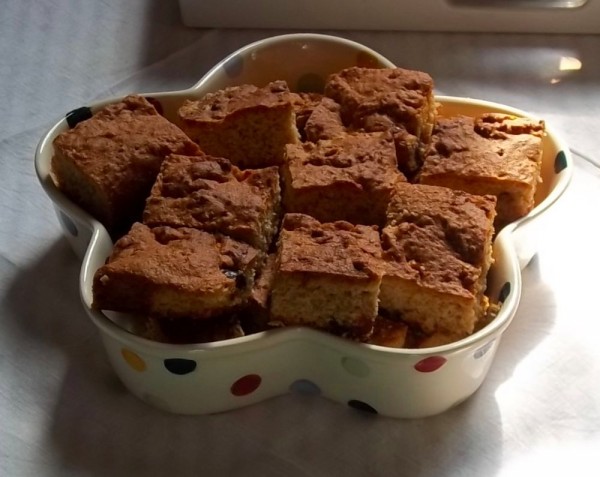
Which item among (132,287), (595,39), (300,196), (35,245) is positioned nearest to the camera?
(132,287)

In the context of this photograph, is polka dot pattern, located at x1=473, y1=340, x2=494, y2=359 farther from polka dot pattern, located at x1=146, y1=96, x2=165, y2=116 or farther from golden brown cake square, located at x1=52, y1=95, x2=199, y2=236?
polka dot pattern, located at x1=146, y1=96, x2=165, y2=116

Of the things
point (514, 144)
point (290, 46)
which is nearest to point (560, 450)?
point (514, 144)

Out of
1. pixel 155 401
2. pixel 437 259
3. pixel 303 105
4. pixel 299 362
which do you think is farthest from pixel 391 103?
pixel 155 401

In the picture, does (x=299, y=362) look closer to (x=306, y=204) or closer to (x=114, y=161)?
(x=306, y=204)

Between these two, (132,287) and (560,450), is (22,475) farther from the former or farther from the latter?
(560,450)

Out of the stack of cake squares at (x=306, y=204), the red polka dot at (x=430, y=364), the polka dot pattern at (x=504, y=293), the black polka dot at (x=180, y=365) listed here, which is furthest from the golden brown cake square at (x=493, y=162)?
the black polka dot at (x=180, y=365)

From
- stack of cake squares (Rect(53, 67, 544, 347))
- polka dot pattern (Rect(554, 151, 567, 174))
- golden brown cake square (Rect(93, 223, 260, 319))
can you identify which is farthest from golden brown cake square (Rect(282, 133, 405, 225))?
polka dot pattern (Rect(554, 151, 567, 174))
